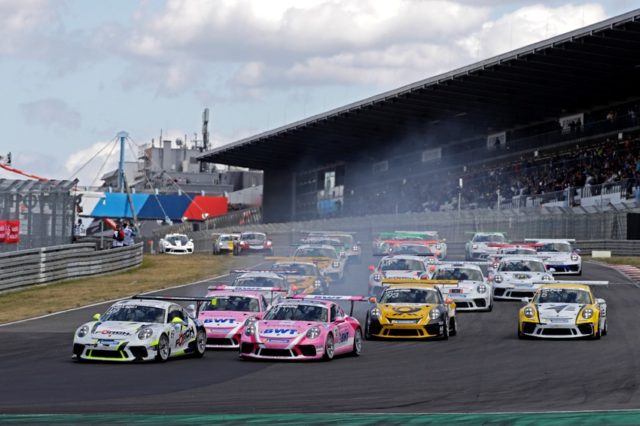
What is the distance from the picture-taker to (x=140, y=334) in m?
19.5

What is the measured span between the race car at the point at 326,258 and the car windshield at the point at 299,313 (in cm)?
1650

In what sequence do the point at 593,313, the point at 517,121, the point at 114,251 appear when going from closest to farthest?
the point at 593,313, the point at 114,251, the point at 517,121

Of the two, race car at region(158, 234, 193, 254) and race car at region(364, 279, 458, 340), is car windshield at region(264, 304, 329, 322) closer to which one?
race car at region(364, 279, 458, 340)

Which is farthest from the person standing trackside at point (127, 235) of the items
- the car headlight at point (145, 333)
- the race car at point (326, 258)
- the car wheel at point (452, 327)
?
the car headlight at point (145, 333)

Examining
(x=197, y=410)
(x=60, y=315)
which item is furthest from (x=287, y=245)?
(x=197, y=410)

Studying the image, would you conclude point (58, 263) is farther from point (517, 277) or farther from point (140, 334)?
point (140, 334)

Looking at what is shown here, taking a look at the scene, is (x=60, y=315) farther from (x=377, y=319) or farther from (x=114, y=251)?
(x=114, y=251)

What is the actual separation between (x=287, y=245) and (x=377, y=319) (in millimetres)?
44508

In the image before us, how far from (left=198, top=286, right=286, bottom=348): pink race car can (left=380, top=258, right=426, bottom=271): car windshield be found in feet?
32.2

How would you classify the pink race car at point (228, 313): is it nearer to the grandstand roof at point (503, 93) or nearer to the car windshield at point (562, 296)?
the car windshield at point (562, 296)

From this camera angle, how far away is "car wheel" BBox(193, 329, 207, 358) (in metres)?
21.0

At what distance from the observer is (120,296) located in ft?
114

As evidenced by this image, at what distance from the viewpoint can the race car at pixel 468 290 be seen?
98.4 ft

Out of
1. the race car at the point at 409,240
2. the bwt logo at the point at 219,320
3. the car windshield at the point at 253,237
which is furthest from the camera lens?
the car windshield at the point at 253,237
